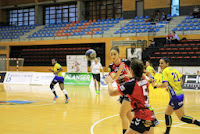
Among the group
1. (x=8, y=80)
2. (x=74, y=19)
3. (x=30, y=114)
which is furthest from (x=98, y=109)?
(x=74, y=19)

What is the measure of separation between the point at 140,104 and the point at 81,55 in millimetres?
18015

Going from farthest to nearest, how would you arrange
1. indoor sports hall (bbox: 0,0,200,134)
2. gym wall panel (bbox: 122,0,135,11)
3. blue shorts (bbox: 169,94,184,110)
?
gym wall panel (bbox: 122,0,135,11)
indoor sports hall (bbox: 0,0,200,134)
blue shorts (bbox: 169,94,184,110)

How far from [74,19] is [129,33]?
12890mm

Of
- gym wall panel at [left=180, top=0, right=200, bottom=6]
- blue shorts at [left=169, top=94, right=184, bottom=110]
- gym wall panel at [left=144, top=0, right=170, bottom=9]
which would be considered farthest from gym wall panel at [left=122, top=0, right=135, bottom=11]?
blue shorts at [left=169, top=94, right=184, bottom=110]

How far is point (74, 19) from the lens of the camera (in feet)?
116

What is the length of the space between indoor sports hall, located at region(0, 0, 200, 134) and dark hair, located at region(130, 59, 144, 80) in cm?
290

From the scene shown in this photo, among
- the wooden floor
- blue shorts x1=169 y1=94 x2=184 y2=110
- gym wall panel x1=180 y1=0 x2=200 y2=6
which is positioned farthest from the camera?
gym wall panel x1=180 y1=0 x2=200 y2=6

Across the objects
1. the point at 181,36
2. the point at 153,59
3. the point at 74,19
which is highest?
the point at 74,19

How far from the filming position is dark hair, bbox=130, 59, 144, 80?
12.2 ft

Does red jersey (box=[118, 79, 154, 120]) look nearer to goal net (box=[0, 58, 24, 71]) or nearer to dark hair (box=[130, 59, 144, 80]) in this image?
dark hair (box=[130, 59, 144, 80])

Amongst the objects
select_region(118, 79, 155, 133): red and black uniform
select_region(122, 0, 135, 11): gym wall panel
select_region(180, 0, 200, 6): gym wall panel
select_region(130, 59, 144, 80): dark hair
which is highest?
select_region(122, 0, 135, 11): gym wall panel

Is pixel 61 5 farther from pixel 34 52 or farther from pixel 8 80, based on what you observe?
pixel 8 80

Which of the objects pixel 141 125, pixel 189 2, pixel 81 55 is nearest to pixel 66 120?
pixel 141 125

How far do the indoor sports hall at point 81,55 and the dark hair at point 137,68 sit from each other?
9.51 feet
